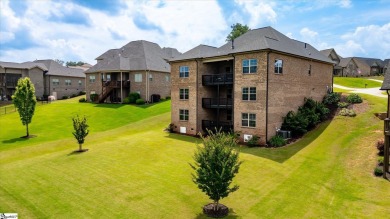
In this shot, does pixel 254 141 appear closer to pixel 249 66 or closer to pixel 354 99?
pixel 249 66

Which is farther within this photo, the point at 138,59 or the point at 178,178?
the point at 138,59

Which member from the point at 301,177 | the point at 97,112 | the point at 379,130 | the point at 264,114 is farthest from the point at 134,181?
the point at 97,112

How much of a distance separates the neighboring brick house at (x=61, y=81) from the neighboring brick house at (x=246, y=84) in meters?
49.6

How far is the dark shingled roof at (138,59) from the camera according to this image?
2133 inches

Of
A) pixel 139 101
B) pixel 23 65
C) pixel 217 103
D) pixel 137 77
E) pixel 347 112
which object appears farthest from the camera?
pixel 23 65

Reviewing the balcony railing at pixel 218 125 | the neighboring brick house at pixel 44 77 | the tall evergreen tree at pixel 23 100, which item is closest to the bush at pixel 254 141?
the balcony railing at pixel 218 125

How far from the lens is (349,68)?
84312 millimetres

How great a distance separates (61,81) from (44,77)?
4055 millimetres

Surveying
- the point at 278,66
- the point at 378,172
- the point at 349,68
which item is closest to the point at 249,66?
the point at 278,66

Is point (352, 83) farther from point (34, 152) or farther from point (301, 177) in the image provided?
point (34, 152)

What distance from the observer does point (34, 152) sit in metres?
28.7

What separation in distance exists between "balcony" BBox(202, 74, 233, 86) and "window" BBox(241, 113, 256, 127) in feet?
13.9

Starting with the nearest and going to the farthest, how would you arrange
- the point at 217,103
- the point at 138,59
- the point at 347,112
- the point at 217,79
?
the point at 217,79
the point at 217,103
the point at 347,112
the point at 138,59

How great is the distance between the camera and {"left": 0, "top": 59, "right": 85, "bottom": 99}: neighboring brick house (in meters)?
67.8
